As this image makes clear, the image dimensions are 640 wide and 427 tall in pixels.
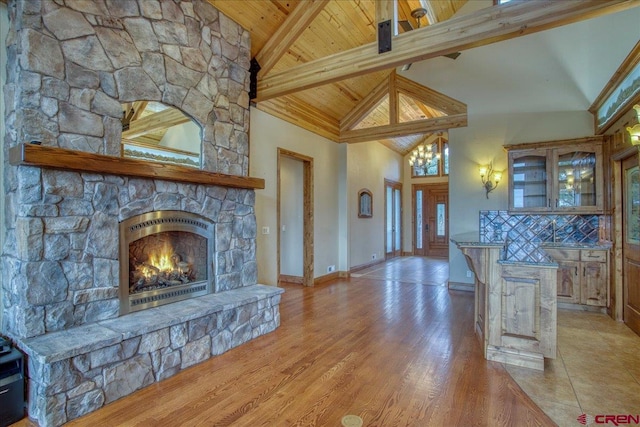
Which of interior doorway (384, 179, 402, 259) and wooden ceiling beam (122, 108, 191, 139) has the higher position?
wooden ceiling beam (122, 108, 191, 139)

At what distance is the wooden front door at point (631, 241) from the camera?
3.80m

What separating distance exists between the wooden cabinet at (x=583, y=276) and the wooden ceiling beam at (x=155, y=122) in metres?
5.17

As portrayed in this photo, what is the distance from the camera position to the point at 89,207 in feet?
8.84

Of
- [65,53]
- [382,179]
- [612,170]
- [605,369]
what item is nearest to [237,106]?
[65,53]

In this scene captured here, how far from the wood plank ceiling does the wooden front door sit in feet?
11.8

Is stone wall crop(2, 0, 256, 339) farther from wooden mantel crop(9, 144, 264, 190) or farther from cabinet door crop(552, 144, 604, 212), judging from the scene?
cabinet door crop(552, 144, 604, 212)

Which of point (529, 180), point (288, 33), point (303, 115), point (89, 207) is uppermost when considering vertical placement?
point (288, 33)

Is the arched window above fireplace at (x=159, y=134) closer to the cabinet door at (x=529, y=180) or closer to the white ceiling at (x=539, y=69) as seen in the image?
the white ceiling at (x=539, y=69)

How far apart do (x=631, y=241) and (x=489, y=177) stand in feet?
6.62

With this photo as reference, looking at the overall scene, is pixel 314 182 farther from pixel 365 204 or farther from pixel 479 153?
pixel 479 153

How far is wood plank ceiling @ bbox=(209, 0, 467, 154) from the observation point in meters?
4.21

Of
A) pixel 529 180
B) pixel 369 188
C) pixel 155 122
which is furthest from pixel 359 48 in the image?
pixel 369 188

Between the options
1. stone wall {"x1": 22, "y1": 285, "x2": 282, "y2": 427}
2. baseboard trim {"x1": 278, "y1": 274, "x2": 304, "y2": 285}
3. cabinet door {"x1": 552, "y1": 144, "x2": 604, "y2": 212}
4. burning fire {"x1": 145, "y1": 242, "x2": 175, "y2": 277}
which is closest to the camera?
stone wall {"x1": 22, "y1": 285, "x2": 282, "y2": 427}

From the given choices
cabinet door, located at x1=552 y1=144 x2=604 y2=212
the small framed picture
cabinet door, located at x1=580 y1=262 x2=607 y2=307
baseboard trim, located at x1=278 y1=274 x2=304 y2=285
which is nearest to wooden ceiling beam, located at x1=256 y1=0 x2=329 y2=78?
baseboard trim, located at x1=278 y1=274 x2=304 y2=285
